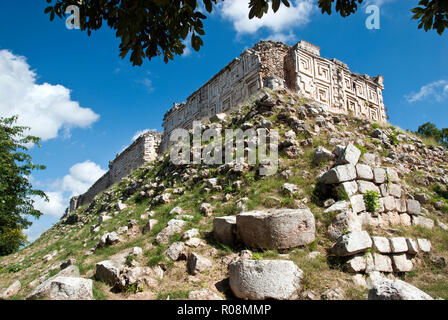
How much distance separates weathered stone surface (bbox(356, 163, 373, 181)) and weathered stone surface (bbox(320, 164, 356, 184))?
118 mm

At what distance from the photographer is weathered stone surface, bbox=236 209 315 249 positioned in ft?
15.8

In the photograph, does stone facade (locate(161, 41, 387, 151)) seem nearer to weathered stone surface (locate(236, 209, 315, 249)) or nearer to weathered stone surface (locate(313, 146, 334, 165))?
weathered stone surface (locate(313, 146, 334, 165))

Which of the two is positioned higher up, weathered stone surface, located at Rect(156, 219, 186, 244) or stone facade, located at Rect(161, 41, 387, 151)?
stone facade, located at Rect(161, 41, 387, 151)

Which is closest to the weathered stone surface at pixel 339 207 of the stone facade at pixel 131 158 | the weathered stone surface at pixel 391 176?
the weathered stone surface at pixel 391 176

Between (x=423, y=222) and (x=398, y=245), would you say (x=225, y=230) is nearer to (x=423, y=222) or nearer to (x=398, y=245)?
(x=398, y=245)

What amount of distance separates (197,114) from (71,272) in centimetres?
1378

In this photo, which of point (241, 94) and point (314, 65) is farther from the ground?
point (314, 65)

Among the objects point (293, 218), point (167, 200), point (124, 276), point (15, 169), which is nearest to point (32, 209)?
point (15, 169)

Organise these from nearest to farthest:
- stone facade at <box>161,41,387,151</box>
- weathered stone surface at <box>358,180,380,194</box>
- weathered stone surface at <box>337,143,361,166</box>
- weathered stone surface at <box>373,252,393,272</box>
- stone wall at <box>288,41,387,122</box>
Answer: weathered stone surface at <box>373,252,393,272</box>, weathered stone surface at <box>358,180,380,194</box>, weathered stone surface at <box>337,143,361,166</box>, stone facade at <box>161,41,387,151</box>, stone wall at <box>288,41,387,122</box>

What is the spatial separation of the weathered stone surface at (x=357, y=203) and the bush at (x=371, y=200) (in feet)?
0.37

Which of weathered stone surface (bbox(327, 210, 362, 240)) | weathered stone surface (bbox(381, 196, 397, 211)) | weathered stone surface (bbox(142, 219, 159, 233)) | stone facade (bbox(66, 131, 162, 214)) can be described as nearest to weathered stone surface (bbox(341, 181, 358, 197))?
weathered stone surface (bbox(327, 210, 362, 240))

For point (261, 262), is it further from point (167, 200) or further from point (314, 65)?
point (314, 65)
